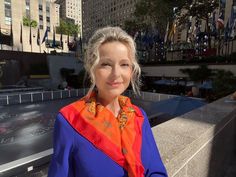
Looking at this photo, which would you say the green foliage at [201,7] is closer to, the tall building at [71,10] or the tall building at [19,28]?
the tall building at [19,28]

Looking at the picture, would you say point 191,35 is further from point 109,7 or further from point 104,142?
point 109,7

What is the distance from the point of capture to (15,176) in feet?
10.5

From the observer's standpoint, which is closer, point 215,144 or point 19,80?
point 215,144

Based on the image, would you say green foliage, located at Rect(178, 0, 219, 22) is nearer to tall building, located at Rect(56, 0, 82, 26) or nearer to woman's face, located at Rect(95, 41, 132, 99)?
woman's face, located at Rect(95, 41, 132, 99)

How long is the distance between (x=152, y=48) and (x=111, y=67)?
3312 centimetres

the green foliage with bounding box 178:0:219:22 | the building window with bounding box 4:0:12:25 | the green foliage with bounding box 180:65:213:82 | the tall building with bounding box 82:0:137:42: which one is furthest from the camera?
the tall building with bounding box 82:0:137:42

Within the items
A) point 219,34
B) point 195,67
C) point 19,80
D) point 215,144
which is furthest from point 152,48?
point 215,144

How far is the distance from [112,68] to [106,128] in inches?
16.1

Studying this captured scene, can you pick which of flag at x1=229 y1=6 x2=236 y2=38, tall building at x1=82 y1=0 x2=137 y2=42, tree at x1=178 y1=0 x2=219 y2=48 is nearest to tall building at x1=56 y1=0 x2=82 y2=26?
tall building at x1=82 y1=0 x2=137 y2=42

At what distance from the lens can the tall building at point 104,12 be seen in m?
102

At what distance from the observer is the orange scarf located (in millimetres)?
1222

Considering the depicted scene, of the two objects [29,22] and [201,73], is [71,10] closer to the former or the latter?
[29,22]

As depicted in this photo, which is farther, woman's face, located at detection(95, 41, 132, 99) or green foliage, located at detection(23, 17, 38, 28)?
green foliage, located at detection(23, 17, 38, 28)

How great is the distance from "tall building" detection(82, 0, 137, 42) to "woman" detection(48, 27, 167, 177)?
100646mm
